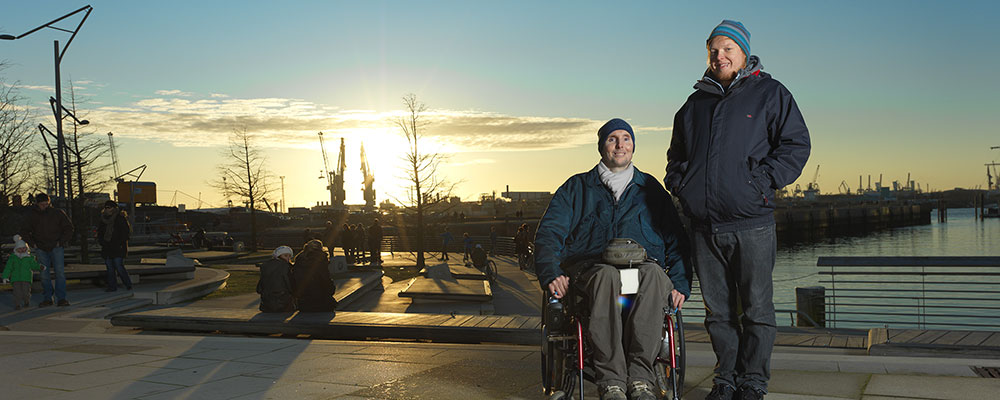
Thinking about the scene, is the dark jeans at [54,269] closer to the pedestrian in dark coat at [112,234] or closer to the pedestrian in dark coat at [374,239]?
the pedestrian in dark coat at [112,234]

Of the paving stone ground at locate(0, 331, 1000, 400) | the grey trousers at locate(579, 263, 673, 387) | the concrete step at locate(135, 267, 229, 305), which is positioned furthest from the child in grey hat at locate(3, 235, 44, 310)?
the grey trousers at locate(579, 263, 673, 387)

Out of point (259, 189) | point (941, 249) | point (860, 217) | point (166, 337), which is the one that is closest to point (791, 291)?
point (166, 337)

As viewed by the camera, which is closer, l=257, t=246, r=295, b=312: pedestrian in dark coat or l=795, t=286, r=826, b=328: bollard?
l=257, t=246, r=295, b=312: pedestrian in dark coat

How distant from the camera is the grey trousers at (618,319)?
12.5ft

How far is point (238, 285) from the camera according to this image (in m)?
19.5

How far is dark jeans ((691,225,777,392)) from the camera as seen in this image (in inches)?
161

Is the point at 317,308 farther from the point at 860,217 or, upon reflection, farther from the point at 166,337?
the point at 860,217

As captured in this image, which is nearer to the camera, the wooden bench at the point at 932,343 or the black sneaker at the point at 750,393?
the black sneaker at the point at 750,393

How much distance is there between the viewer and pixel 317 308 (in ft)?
32.4

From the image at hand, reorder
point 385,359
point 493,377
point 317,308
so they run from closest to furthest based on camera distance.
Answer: point 493,377
point 385,359
point 317,308

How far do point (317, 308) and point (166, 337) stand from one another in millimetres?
2149

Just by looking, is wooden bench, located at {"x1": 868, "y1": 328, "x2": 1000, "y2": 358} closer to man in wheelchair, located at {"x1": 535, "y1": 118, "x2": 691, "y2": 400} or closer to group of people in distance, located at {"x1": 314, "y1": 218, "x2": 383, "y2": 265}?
man in wheelchair, located at {"x1": 535, "y1": 118, "x2": 691, "y2": 400}

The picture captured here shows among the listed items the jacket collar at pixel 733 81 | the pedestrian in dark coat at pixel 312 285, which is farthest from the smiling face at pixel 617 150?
the pedestrian in dark coat at pixel 312 285

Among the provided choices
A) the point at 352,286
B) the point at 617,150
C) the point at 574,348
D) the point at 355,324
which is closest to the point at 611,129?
the point at 617,150
